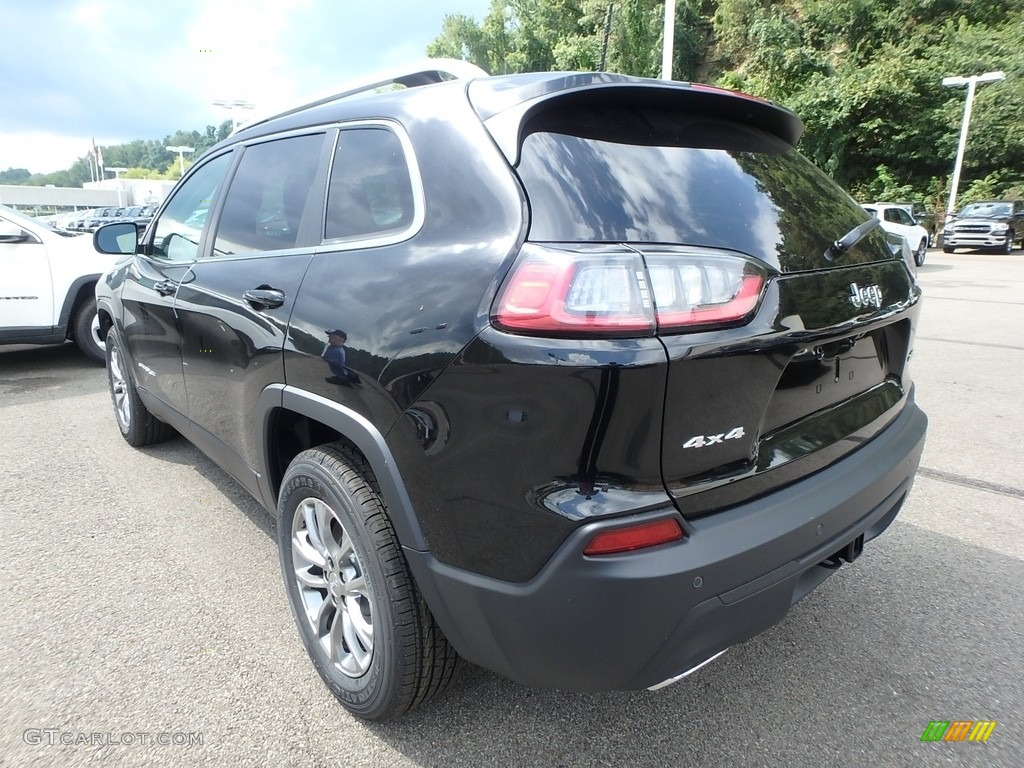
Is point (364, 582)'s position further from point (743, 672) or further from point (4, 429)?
point (4, 429)

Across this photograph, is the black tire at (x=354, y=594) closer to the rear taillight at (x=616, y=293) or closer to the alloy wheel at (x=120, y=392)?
→ the rear taillight at (x=616, y=293)

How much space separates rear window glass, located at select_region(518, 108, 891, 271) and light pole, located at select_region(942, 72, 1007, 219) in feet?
89.1

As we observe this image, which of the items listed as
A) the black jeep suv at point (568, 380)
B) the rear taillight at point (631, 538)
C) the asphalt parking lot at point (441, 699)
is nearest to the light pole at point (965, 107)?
the asphalt parking lot at point (441, 699)

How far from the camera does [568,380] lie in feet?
4.62

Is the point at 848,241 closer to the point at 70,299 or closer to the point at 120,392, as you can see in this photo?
the point at 120,392

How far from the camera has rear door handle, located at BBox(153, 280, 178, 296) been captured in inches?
120

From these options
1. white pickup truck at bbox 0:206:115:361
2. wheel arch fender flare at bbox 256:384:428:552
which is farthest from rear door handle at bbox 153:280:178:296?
white pickup truck at bbox 0:206:115:361

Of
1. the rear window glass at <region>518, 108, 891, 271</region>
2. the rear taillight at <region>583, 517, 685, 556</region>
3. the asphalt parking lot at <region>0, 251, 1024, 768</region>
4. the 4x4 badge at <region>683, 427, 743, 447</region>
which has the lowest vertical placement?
the asphalt parking lot at <region>0, 251, 1024, 768</region>

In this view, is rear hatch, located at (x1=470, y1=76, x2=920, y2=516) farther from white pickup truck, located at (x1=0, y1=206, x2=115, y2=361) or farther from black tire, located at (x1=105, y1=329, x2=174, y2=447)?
white pickup truck, located at (x1=0, y1=206, x2=115, y2=361)

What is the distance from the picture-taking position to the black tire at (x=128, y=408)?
4047 millimetres

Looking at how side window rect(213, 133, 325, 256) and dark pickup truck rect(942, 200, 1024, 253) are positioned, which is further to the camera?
dark pickup truck rect(942, 200, 1024, 253)

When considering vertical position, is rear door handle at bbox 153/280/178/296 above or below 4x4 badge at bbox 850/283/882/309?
below

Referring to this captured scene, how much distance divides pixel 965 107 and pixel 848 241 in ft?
96.2

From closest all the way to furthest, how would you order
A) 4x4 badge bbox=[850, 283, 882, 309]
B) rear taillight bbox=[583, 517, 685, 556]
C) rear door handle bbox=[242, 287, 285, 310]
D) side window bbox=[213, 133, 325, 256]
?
1. rear taillight bbox=[583, 517, 685, 556]
2. 4x4 badge bbox=[850, 283, 882, 309]
3. rear door handle bbox=[242, 287, 285, 310]
4. side window bbox=[213, 133, 325, 256]
